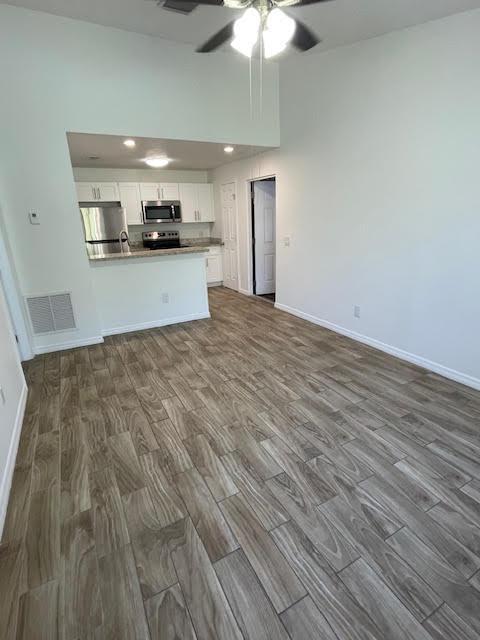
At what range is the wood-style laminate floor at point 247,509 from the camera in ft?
4.08

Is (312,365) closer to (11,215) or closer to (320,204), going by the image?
(320,204)

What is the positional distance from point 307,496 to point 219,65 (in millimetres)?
4545

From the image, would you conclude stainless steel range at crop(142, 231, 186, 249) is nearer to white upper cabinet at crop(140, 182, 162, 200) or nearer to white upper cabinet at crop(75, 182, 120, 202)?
white upper cabinet at crop(140, 182, 162, 200)

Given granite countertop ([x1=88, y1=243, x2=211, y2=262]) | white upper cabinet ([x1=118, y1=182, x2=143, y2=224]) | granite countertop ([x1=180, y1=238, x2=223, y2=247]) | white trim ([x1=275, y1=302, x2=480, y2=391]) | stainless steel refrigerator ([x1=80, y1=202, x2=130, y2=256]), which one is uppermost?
white upper cabinet ([x1=118, y1=182, x2=143, y2=224])

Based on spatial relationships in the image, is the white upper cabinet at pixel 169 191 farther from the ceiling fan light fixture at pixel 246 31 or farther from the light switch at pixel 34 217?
the ceiling fan light fixture at pixel 246 31

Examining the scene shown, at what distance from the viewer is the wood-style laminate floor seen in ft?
4.08

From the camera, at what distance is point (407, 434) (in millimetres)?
2209

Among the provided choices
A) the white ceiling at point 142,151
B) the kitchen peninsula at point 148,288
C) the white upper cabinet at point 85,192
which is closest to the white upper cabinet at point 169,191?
the white ceiling at point 142,151

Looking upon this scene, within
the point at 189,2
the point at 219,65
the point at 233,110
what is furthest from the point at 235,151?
the point at 189,2

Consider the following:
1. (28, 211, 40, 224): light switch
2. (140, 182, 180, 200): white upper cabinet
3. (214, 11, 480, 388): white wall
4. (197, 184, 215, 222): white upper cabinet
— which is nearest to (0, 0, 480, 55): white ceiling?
(214, 11, 480, 388): white wall

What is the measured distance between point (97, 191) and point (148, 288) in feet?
8.66

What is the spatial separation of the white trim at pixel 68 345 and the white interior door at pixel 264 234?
310 cm

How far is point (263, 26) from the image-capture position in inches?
80.4

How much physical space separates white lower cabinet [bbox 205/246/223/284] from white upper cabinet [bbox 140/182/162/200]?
1.47 metres
